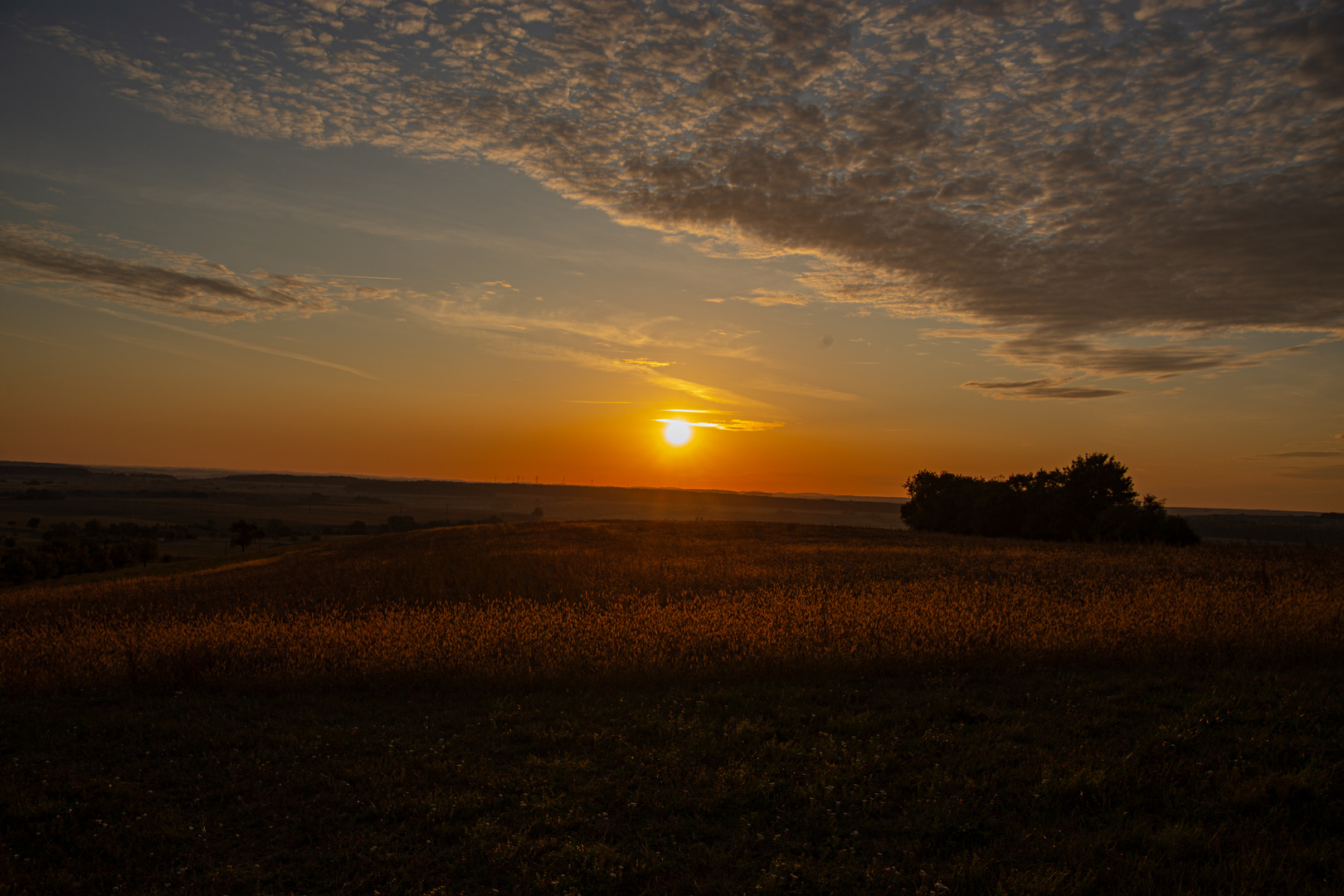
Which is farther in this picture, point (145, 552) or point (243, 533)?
point (243, 533)

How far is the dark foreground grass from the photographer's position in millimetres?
4914

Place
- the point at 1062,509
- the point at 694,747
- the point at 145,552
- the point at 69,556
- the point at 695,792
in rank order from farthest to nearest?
1. the point at 145,552
2. the point at 69,556
3. the point at 1062,509
4. the point at 694,747
5. the point at 695,792

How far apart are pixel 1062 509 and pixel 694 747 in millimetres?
44064

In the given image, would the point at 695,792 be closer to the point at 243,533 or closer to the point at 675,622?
the point at 675,622

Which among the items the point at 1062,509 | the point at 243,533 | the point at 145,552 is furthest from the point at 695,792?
the point at 243,533

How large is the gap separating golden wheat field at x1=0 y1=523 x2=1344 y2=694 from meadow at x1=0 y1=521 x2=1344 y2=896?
77 mm

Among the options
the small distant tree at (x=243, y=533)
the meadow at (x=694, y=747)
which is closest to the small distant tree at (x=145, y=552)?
the small distant tree at (x=243, y=533)

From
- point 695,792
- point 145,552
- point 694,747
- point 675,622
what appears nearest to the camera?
point 695,792

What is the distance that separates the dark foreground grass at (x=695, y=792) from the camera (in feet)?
16.1

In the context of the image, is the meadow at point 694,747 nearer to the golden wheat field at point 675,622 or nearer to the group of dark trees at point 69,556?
the golden wheat field at point 675,622

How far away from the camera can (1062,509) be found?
144ft

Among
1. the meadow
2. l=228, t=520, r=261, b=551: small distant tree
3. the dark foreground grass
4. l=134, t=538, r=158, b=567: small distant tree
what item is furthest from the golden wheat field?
→ l=228, t=520, r=261, b=551: small distant tree

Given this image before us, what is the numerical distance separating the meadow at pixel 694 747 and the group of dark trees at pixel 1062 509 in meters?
27.1

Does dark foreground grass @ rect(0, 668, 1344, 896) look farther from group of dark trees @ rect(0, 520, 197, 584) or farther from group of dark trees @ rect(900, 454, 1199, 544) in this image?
group of dark trees @ rect(0, 520, 197, 584)
